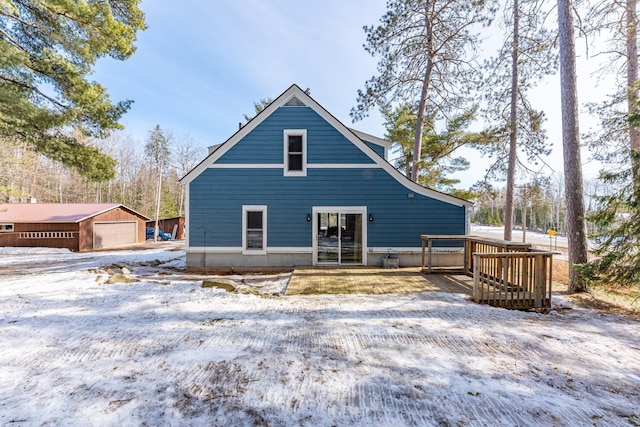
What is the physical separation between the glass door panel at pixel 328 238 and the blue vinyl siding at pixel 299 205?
378 mm

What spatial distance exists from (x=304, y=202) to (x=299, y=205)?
0.65 feet

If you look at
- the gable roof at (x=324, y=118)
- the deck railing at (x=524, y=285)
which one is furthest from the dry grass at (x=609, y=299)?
the gable roof at (x=324, y=118)

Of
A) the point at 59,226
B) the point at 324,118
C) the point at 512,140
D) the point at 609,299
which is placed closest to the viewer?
the point at 609,299

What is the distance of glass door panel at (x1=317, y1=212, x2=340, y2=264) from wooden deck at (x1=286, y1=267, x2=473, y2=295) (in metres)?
0.45

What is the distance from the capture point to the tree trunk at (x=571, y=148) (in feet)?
20.3

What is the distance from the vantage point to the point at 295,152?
353 inches

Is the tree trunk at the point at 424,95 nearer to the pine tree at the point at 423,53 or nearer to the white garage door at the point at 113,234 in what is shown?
the pine tree at the point at 423,53

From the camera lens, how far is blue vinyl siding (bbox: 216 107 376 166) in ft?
29.0

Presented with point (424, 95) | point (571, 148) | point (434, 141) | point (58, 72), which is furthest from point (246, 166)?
point (434, 141)

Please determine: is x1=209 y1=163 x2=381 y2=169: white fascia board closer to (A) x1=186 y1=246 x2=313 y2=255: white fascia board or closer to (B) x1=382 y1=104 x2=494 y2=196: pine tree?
(A) x1=186 y1=246 x2=313 y2=255: white fascia board

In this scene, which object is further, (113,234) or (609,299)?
(113,234)

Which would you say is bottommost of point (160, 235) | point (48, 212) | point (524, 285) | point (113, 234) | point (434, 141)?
point (160, 235)

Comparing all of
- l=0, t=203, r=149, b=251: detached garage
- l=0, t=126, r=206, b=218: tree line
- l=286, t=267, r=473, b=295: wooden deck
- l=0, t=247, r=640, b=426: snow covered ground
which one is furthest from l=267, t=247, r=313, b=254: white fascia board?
l=0, t=126, r=206, b=218: tree line

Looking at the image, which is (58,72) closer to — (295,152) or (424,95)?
(295,152)
